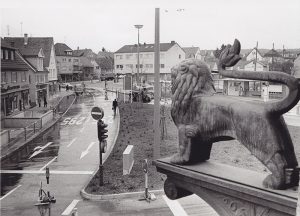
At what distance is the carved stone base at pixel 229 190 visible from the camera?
409 cm

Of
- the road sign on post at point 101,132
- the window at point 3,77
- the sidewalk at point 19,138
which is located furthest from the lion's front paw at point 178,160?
the window at point 3,77

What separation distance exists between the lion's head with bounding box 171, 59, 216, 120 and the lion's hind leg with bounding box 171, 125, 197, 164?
0.93ft

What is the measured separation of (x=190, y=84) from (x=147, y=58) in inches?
3242

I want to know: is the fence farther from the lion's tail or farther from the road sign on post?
the lion's tail

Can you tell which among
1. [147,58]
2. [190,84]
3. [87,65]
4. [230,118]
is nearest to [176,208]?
[190,84]

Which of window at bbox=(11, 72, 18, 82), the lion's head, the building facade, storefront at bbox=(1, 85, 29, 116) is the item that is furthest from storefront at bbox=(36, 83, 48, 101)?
the lion's head

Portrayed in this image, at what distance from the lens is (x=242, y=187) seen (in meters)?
4.43

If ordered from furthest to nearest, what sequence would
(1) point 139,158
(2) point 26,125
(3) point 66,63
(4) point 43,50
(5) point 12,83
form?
1. (3) point 66,63
2. (4) point 43,50
3. (5) point 12,83
4. (2) point 26,125
5. (1) point 139,158

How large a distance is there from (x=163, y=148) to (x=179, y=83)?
1693 centimetres

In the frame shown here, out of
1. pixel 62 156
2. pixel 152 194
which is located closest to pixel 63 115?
pixel 62 156

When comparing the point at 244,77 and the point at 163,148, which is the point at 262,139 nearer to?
the point at 244,77

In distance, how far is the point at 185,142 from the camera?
519 cm

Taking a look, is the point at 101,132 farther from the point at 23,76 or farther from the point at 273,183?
the point at 23,76

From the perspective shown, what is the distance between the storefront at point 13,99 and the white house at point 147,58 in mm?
35248
